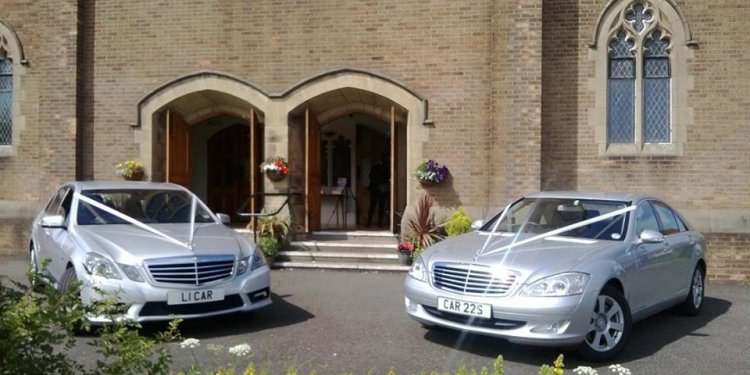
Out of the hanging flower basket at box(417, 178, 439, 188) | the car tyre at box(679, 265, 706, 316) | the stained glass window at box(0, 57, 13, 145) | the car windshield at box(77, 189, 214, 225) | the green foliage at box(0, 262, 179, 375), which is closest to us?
the green foliage at box(0, 262, 179, 375)

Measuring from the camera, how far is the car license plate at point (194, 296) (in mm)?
6031

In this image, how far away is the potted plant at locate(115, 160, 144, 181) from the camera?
11.8 meters

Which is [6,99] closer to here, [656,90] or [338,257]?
[338,257]

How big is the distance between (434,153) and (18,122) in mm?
8092

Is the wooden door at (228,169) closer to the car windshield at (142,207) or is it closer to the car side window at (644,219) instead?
the car windshield at (142,207)

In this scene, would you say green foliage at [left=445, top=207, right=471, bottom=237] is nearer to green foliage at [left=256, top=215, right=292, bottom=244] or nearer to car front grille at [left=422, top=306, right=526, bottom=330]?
green foliage at [left=256, top=215, right=292, bottom=244]

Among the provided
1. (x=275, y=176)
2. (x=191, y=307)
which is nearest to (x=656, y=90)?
(x=275, y=176)

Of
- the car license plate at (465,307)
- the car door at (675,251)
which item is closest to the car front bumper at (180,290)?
the car license plate at (465,307)

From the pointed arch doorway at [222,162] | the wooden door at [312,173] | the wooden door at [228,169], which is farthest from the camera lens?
the wooden door at [228,169]

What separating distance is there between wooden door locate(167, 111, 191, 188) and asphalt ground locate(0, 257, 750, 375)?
4998mm

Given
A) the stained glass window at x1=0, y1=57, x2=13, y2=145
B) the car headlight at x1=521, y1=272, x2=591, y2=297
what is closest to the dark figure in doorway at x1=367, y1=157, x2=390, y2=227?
the stained glass window at x1=0, y1=57, x2=13, y2=145

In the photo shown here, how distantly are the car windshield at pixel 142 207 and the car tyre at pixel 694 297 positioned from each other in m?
5.73

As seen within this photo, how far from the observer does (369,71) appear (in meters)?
11.4

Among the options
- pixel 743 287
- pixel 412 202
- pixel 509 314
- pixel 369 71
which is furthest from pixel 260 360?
pixel 743 287
